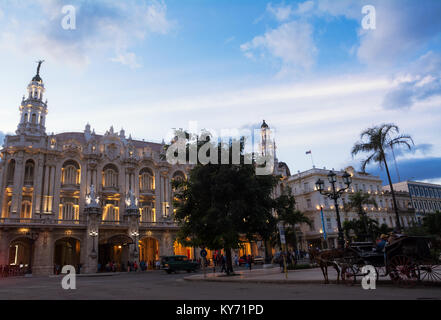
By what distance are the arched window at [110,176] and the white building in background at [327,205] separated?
34723 millimetres

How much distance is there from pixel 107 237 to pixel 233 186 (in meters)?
26.4

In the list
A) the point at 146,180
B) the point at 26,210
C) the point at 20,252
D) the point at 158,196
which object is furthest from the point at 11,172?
the point at 158,196

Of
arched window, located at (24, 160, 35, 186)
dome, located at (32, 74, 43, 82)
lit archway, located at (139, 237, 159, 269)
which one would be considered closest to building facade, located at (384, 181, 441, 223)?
lit archway, located at (139, 237, 159, 269)

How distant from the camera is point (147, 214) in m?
49.3

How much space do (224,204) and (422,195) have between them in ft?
239

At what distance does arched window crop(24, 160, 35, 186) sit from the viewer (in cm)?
4262

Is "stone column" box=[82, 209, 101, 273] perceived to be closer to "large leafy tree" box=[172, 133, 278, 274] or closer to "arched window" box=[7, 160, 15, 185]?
"arched window" box=[7, 160, 15, 185]

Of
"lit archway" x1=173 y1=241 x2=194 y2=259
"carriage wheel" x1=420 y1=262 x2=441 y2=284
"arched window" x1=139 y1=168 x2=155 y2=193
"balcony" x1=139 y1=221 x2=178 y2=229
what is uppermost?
"arched window" x1=139 y1=168 x2=155 y2=193

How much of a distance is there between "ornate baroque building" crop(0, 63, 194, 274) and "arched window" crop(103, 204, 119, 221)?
13cm

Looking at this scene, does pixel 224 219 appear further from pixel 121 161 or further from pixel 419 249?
pixel 121 161

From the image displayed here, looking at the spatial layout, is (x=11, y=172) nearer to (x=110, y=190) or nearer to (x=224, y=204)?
(x=110, y=190)
